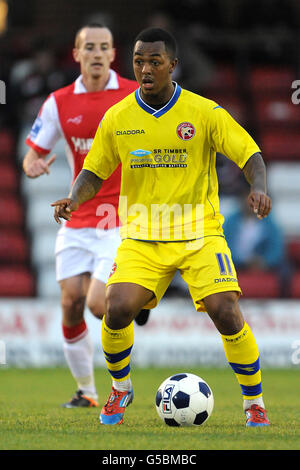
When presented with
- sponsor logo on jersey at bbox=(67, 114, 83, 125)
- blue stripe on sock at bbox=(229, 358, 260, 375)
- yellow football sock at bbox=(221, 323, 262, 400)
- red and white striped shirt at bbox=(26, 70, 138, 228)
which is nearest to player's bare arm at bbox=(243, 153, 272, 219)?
yellow football sock at bbox=(221, 323, 262, 400)

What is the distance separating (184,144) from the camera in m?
6.16

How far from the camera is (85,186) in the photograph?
6.34m

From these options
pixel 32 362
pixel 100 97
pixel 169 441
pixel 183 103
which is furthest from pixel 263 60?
pixel 169 441

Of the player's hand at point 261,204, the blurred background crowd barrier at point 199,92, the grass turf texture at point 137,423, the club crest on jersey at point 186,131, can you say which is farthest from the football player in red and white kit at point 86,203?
the blurred background crowd barrier at point 199,92

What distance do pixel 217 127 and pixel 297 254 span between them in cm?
899

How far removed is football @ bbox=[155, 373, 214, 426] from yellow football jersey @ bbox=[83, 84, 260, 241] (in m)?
0.98

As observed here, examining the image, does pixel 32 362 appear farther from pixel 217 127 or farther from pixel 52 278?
pixel 217 127

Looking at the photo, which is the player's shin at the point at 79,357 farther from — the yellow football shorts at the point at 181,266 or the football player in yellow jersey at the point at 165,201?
the yellow football shorts at the point at 181,266

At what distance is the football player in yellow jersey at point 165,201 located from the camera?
6.02 metres

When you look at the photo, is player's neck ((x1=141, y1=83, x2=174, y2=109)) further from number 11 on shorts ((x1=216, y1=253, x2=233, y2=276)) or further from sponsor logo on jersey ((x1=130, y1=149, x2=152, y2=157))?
number 11 on shorts ((x1=216, y1=253, x2=233, y2=276))

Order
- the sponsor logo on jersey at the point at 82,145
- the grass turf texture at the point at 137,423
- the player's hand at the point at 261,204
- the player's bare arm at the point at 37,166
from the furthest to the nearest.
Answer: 1. the sponsor logo on jersey at the point at 82,145
2. the player's bare arm at the point at 37,166
3. the player's hand at the point at 261,204
4. the grass turf texture at the point at 137,423

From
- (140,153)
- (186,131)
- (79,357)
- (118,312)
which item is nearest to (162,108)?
(186,131)

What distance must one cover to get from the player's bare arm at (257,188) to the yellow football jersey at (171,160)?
0.16 meters

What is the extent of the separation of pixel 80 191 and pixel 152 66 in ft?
3.08
